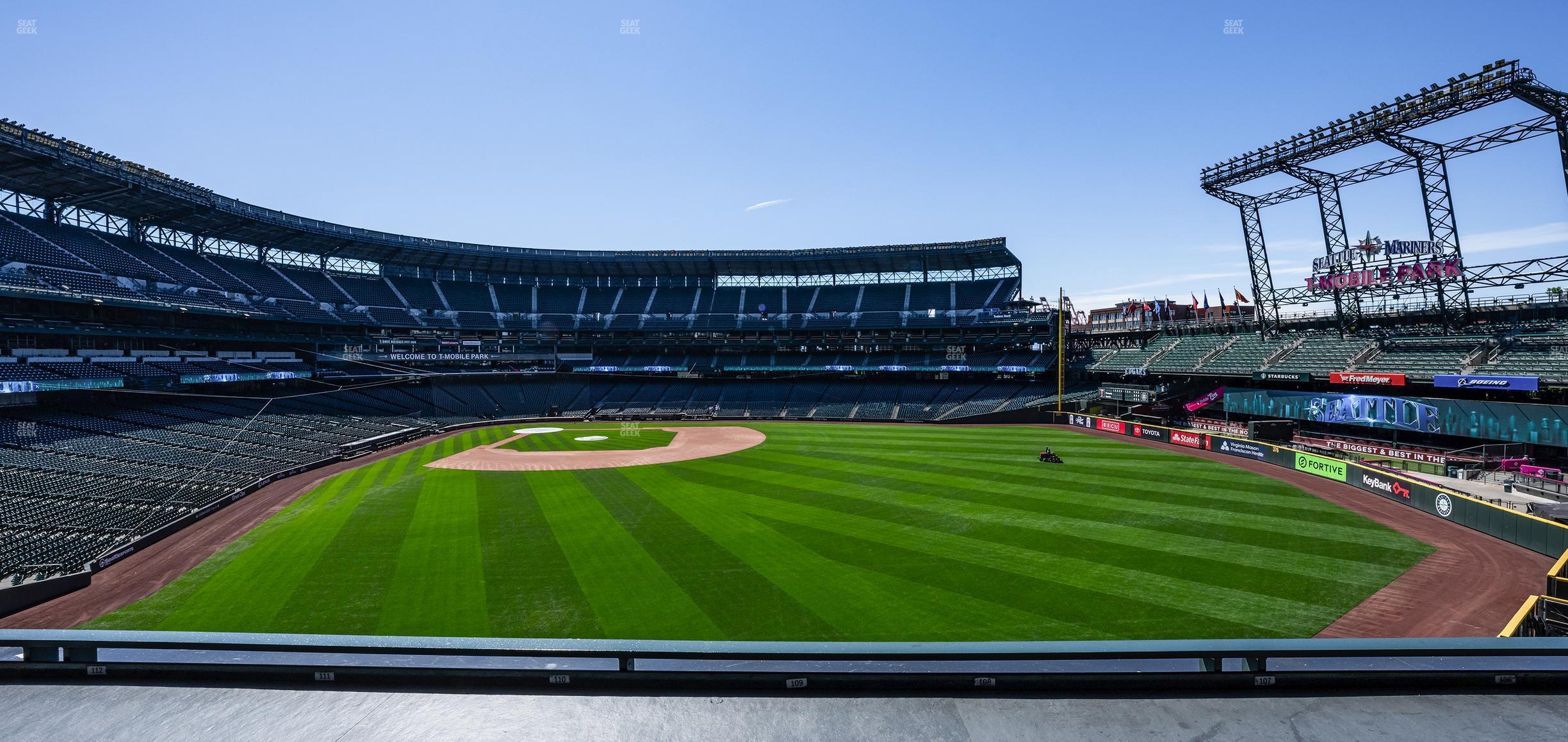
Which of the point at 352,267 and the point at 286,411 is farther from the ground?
the point at 352,267

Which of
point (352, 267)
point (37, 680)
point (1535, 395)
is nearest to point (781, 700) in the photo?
point (37, 680)

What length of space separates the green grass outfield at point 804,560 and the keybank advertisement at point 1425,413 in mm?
17218

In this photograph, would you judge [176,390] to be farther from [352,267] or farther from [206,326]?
[352,267]

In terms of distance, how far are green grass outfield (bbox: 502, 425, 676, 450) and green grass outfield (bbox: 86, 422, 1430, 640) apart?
1244 centimetres

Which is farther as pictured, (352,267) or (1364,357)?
(352,267)

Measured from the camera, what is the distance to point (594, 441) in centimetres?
Answer: 4694

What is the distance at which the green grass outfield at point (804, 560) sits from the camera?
14.5 meters

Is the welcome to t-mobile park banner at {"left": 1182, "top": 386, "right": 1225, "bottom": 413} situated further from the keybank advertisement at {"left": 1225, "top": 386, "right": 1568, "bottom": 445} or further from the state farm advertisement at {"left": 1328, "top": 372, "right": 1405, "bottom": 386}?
the state farm advertisement at {"left": 1328, "top": 372, "right": 1405, "bottom": 386}

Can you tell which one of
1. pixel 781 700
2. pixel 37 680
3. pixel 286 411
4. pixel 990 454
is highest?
pixel 286 411

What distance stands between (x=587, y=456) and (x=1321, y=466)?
1542 inches

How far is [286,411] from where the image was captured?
4916 centimetres

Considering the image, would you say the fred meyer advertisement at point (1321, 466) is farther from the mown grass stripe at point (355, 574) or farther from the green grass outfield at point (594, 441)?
the mown grass stripe at point (355, 574)

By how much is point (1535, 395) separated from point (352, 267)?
10174cm

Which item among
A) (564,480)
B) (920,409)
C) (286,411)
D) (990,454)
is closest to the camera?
(564,480)
